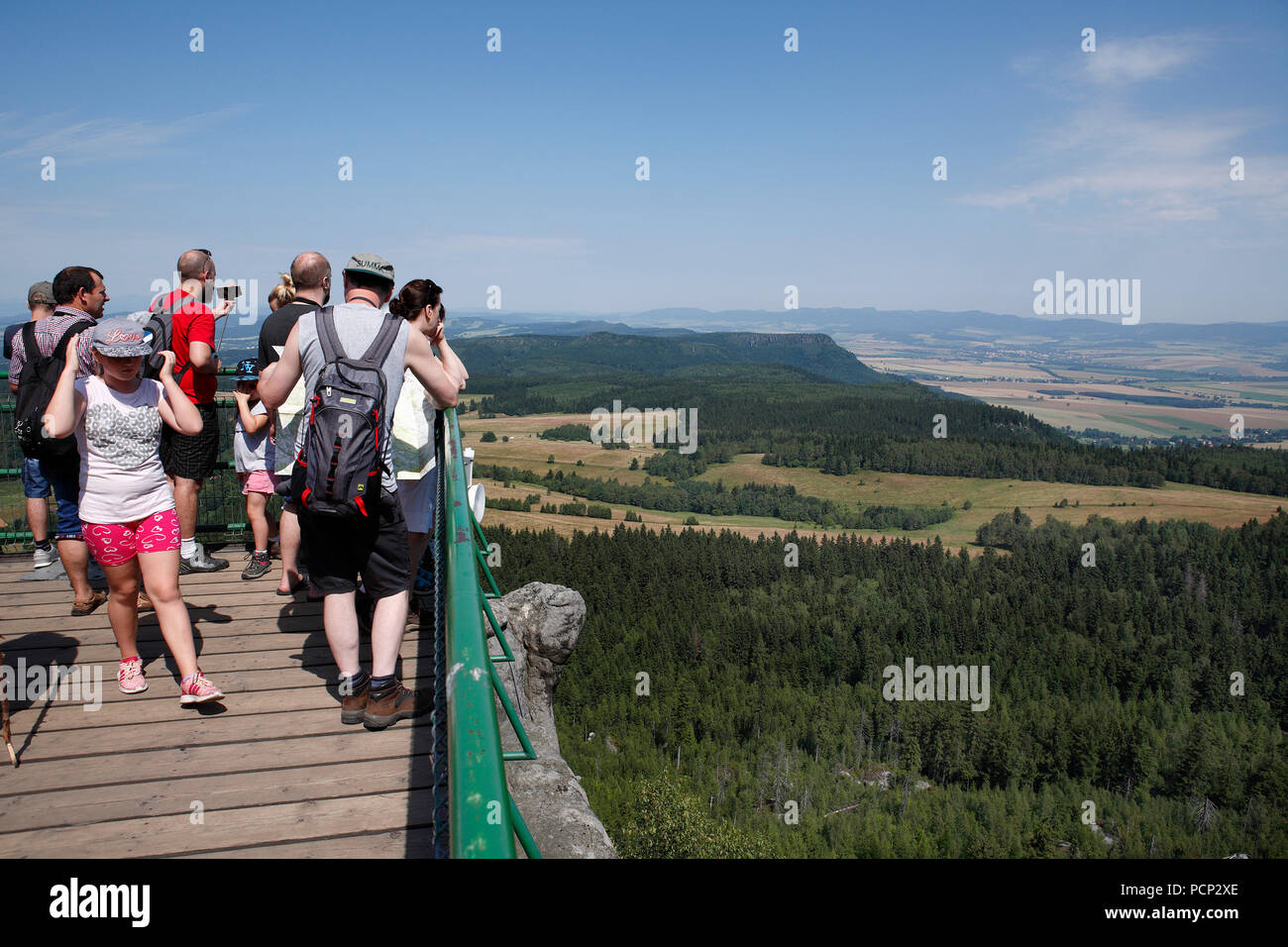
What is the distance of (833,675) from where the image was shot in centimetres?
10769

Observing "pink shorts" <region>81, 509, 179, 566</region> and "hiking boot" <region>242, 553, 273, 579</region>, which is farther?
"hiking boot" <region>242, 553, 273, 579</region>

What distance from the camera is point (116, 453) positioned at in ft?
16.6

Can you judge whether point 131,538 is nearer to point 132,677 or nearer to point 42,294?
point 132,677

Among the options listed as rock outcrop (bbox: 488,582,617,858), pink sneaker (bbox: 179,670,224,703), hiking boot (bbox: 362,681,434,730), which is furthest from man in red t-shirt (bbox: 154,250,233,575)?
rock outcrop (bbox: 488,582,617,858)

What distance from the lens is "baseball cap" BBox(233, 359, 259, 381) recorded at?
7156 millimetres

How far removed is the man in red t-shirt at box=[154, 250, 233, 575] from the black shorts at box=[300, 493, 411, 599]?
2025mm

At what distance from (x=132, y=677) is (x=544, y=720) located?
697cm

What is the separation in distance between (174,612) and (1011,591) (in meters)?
128

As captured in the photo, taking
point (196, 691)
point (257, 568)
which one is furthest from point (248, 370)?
point (196, 691)

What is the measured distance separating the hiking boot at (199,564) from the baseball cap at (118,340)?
3.34 m

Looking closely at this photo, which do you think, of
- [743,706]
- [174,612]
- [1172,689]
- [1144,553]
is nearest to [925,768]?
[743,706]

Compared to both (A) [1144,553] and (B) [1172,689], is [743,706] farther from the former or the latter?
(A) [1144,553]

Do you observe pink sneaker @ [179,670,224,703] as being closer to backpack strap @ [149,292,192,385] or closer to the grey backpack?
the grey backpack
